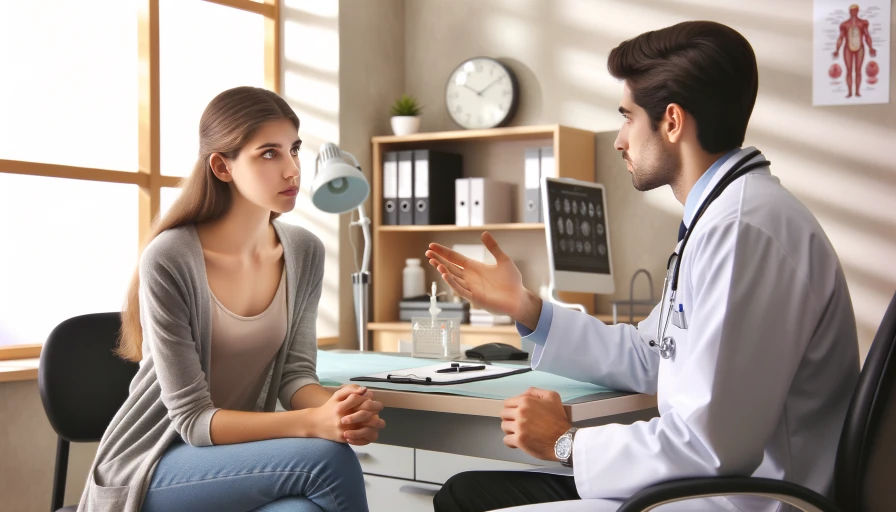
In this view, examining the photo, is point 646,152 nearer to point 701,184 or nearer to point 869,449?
point 701,184

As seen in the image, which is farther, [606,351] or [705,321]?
[606,351]

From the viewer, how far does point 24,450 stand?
335cm

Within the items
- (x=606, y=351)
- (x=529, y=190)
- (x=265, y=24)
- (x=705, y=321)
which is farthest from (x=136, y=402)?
(x=265, y=24)

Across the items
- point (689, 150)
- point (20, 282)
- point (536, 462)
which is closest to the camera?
point (689, 150)

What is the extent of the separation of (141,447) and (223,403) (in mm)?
214

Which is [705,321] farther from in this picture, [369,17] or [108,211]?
[108,211]

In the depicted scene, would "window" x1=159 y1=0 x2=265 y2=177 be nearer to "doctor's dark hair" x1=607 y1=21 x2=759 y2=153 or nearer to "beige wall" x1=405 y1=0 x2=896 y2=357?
"beige wall" x1=405 y1=0 x2=896 y2=357

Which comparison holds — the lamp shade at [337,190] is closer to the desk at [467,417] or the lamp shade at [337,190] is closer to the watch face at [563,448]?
the desk at [467,417]

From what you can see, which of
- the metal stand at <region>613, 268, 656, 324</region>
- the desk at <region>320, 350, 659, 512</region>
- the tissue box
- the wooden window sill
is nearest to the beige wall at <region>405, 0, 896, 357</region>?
the metal stand at <region>613, 268, 656, 324</region>

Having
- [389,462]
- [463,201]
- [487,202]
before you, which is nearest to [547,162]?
[487,202]

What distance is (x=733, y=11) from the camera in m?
4.17

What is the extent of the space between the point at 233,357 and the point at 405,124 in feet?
9.42

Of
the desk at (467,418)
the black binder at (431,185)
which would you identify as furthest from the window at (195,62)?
the desk at (467,418)

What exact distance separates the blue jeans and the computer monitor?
2064mm
